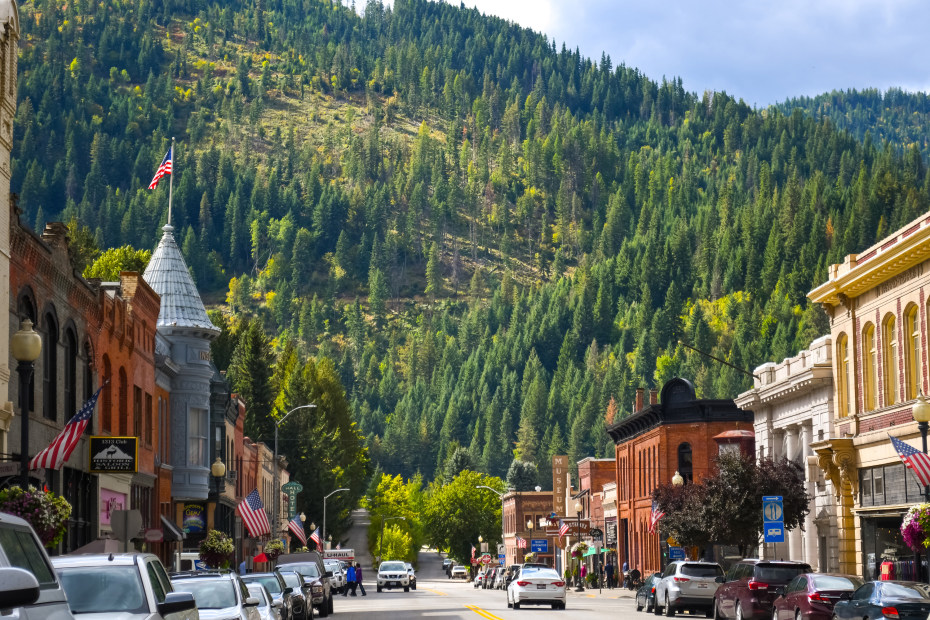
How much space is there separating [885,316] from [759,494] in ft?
31.8

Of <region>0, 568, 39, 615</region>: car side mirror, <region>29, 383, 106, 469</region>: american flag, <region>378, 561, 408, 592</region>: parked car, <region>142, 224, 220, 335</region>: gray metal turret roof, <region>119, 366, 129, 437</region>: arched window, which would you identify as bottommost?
<region>378, 561, 408, 592</region>: parked car

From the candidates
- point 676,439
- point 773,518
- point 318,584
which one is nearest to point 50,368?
point 318,584

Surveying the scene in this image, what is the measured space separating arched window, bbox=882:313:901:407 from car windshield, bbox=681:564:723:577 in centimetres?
819

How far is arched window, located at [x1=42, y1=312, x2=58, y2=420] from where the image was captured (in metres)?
35.5

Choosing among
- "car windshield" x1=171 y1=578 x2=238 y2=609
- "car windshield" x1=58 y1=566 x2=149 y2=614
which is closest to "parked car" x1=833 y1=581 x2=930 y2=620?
"car windshield" x1=171 y1=578 x2=238 y2=609

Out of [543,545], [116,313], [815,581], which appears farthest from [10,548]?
[543,545]

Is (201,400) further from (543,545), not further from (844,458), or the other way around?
(543,545)

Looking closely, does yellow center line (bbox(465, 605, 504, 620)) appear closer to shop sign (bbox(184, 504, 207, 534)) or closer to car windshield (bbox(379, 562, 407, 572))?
shop sign (bbox(184, 504, 207, 534))

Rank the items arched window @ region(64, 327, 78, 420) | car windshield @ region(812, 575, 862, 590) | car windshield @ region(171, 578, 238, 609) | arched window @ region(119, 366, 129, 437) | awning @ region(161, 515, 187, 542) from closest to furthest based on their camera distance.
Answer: car windshield @ region(171, 578, 238, 609), car windshield @ region(812, 575, 862, 590), arched window @ region(64, 327, 78, 420), arched window @ region(119, 366, 129, 437), awning @ region(161, 515, 187, 542)

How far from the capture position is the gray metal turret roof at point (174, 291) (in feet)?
189

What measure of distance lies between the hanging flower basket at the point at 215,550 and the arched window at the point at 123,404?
7.15 m

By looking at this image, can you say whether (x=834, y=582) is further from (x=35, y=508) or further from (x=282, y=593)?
(x=35, y=508)

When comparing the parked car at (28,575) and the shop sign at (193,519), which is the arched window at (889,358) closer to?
the shop sign at (193,519)

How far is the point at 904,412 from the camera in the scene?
144 feet
